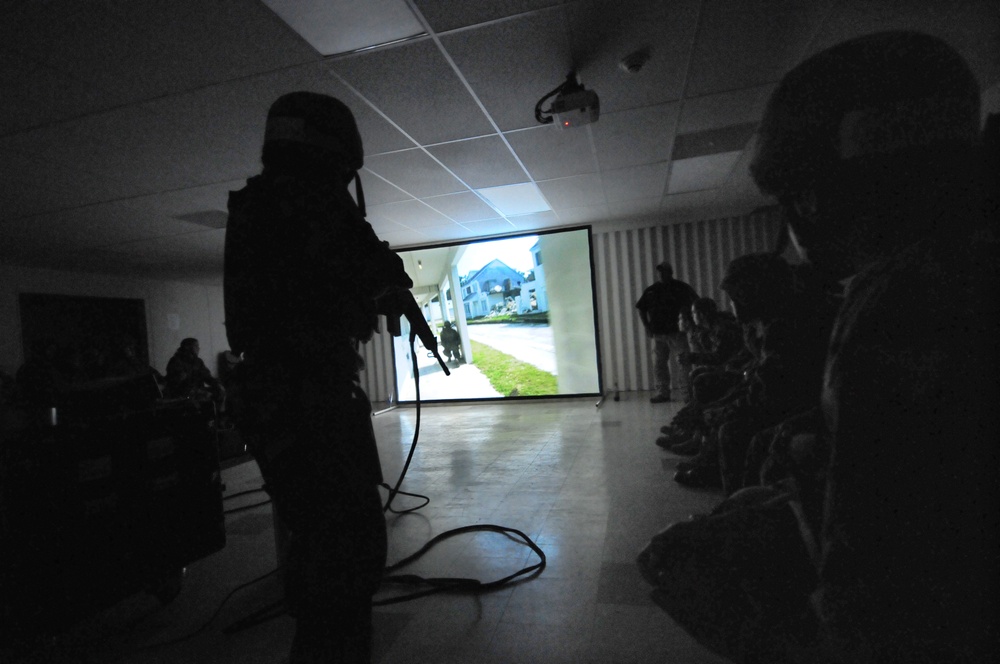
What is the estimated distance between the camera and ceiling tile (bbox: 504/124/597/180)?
10.9 feet

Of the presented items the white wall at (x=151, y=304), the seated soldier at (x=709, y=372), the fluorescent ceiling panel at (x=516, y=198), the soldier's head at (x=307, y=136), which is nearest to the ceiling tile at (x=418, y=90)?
the fluorescent ceiling panel at (x=516, y=198)

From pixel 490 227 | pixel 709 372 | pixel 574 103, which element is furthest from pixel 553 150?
pixel 490 227

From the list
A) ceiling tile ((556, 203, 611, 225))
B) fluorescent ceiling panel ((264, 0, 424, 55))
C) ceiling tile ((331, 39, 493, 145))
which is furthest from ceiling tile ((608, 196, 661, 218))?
fluorescent ceiling panel ((264, 0, 424, 55))

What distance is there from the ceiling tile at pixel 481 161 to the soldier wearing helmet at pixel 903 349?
292cm

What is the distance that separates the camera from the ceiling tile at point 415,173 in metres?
3.53

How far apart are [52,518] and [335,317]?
1.18m

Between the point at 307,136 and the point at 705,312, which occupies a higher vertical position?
the point at 307,136

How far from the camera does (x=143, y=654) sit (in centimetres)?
145

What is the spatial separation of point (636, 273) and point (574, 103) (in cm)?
424

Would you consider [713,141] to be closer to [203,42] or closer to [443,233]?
[203,42]

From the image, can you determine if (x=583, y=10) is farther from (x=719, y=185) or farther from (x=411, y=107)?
(x=719, y=185)

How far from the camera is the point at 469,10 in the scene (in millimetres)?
2023

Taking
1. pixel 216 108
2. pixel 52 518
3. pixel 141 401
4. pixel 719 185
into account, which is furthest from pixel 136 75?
pixel 719 185

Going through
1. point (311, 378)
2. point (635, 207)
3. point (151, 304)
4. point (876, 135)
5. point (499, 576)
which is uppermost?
point (635, 207)
